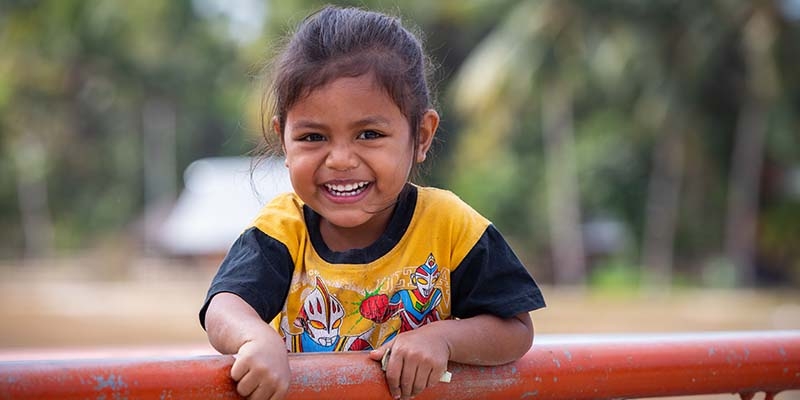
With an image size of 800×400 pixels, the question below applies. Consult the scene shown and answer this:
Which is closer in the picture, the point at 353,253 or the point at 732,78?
the point at 353,253

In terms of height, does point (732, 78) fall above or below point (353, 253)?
above

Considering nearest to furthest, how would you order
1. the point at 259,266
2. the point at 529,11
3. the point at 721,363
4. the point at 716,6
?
the point at 721,363 → the point at 259,266 → the point at 716,6 → the point at 529,11

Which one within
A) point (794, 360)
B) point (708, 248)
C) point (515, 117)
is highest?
point (515, 117)

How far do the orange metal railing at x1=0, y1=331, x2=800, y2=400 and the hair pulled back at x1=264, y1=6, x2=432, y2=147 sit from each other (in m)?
0.54

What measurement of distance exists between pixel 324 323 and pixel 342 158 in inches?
12.3

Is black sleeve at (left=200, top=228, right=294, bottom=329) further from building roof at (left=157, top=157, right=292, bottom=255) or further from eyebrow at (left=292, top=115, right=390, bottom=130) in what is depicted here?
building roof at (left=157, top=157, right=292, bottom=255)

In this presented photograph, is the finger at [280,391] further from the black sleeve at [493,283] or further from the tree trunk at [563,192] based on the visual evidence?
the tree trunk at [563,192]

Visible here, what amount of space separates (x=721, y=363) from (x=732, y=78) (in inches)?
769

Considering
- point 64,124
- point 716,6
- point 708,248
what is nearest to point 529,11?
point 716,6

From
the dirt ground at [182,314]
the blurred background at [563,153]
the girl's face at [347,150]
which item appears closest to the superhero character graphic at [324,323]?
the girl's face at [347,150]

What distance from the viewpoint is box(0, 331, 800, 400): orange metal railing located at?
1152mm

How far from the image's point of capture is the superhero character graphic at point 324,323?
5.65ft

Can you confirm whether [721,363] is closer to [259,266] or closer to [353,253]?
[353,253]

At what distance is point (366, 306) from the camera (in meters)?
1.71
